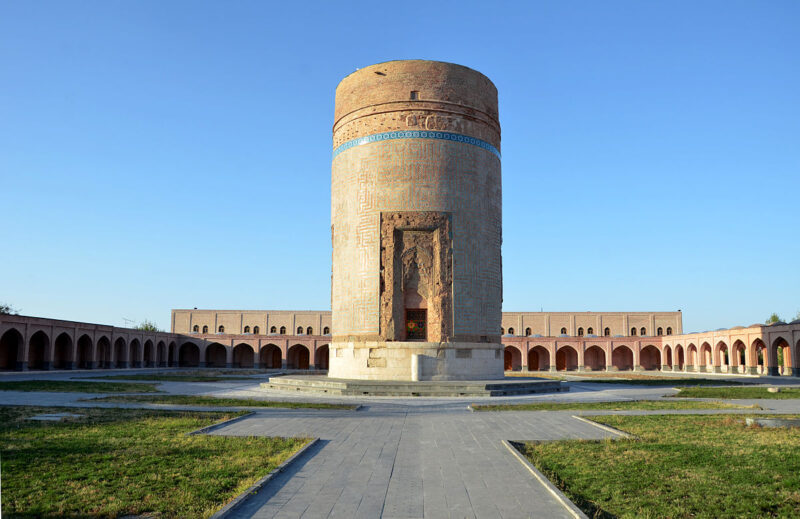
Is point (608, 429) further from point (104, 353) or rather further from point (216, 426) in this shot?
point (104, 353)

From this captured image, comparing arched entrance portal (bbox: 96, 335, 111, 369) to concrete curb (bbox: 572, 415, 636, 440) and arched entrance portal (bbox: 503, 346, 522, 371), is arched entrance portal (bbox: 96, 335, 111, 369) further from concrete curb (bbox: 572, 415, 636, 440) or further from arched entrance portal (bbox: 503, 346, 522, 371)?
concrete curb (bbox: 572, 415, 636, 440)

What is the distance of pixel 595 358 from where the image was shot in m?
49.7

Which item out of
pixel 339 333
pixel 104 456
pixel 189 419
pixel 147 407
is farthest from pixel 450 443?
pixel 339 333

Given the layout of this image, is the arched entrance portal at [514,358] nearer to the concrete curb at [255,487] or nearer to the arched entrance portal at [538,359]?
the arched entrance portal at [538,359]

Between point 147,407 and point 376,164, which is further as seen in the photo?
point 376,164

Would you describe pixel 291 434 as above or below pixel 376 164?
below

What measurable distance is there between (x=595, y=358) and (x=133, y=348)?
35448 mm

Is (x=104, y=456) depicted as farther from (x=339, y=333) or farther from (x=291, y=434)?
(x=339, y=333)

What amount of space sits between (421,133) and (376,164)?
5.78ft

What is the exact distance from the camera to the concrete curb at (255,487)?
424 cm

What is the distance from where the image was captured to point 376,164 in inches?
784

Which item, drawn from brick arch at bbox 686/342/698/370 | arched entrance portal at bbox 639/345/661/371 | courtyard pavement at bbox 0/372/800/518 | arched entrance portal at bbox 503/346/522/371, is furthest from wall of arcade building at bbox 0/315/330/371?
brick arch at bbox 686/342/698/370

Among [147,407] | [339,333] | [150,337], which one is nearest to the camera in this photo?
[147,407]

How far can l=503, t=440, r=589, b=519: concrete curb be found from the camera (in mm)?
4270
